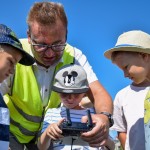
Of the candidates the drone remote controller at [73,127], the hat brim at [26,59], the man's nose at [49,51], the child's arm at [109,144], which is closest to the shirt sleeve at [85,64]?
the man's nose at [49,51]

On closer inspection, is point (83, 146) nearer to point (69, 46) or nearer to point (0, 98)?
point (0, 98)

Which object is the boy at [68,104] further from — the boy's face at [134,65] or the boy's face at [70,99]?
the boy's face at [134,65]

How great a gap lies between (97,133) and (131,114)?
1012 mm

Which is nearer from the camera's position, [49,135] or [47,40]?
[49,135]

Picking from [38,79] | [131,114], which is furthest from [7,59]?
[131,114]

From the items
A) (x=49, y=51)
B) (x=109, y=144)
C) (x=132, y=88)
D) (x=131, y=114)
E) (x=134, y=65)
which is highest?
(x=49, y=51)

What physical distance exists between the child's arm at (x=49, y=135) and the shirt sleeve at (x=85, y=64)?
0.81m

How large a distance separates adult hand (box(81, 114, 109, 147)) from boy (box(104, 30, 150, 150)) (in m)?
0.33

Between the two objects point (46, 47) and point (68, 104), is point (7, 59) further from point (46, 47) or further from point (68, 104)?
point (68, 104)

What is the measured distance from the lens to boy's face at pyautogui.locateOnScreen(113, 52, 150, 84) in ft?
10.9

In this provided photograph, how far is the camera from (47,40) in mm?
3660

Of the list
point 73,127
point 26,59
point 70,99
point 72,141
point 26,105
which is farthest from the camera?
point 26,105

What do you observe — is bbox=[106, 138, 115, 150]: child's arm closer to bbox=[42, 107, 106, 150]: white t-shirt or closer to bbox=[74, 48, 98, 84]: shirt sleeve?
bbox=[42, 107, 106, 150]: white t-shirt

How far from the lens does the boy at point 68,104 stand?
3275 millimetres
